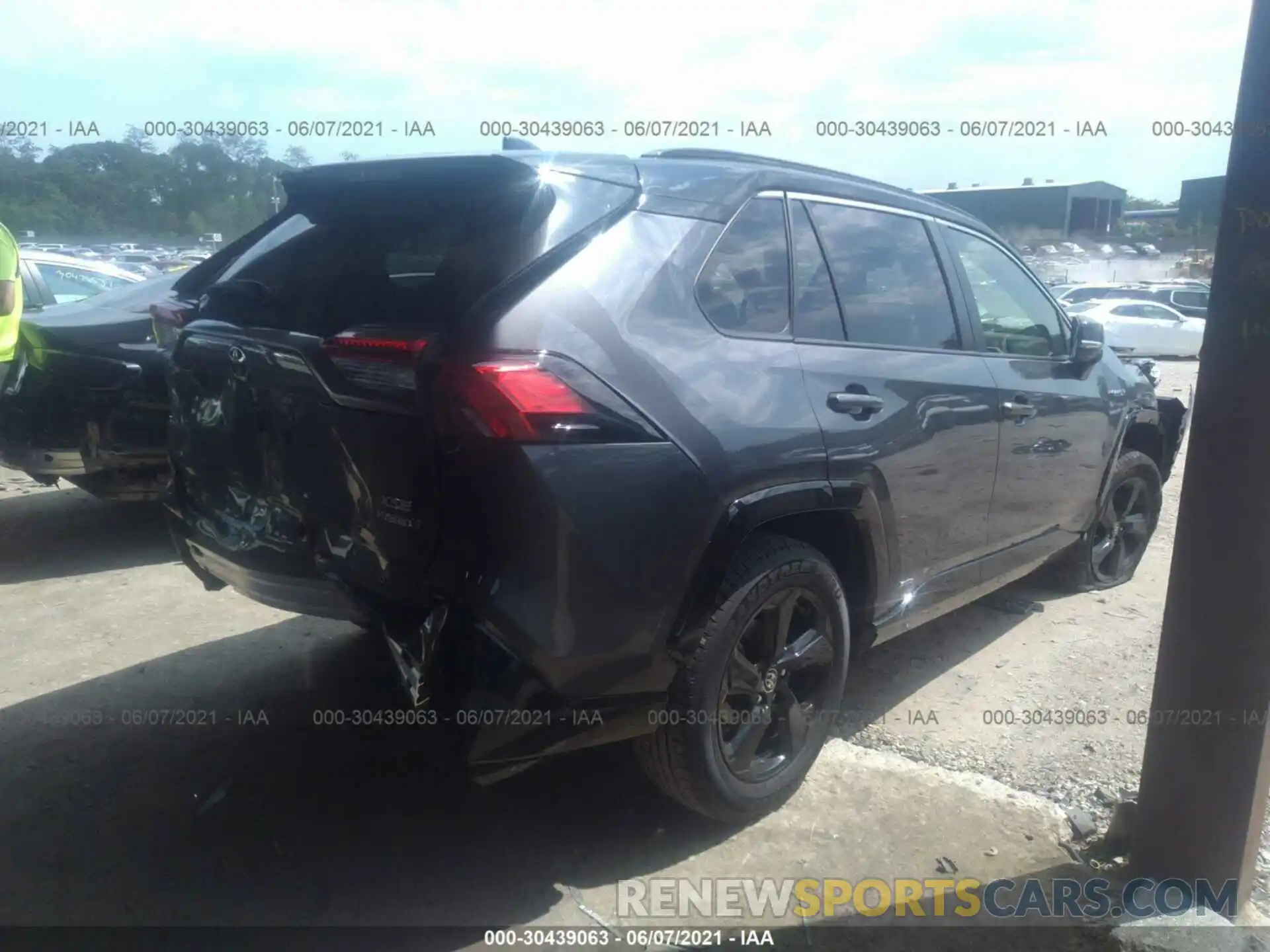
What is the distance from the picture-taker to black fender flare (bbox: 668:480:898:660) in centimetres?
268

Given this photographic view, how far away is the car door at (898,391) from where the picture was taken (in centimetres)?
314

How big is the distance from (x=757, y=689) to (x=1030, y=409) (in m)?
1.84

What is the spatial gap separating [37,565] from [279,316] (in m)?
3.46

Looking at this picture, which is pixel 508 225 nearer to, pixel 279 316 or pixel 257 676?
pixel 279 316

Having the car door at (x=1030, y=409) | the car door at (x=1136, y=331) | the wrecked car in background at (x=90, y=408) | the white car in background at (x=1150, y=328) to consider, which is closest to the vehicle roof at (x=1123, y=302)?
the white car in background at (x=1150, y=328)

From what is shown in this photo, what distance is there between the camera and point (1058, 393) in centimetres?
432

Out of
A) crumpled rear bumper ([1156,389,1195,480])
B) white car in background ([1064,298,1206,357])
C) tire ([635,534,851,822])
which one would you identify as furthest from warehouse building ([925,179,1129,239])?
tire ([635,534,851,822])

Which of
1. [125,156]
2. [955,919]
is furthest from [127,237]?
[955,919]

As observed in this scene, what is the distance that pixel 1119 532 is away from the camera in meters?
5.48

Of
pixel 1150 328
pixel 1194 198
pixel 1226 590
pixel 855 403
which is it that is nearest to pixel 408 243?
pixel 855 403

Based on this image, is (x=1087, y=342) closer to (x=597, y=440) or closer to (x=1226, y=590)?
(x=1226, y=590)

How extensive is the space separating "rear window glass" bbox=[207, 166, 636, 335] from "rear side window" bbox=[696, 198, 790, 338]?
0.33 meters

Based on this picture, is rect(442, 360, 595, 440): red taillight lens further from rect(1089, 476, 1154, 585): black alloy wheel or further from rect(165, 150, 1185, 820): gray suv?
rect(1089, 476, 1154, 585): black alloy wheel

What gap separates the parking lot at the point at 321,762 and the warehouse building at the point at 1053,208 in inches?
550
